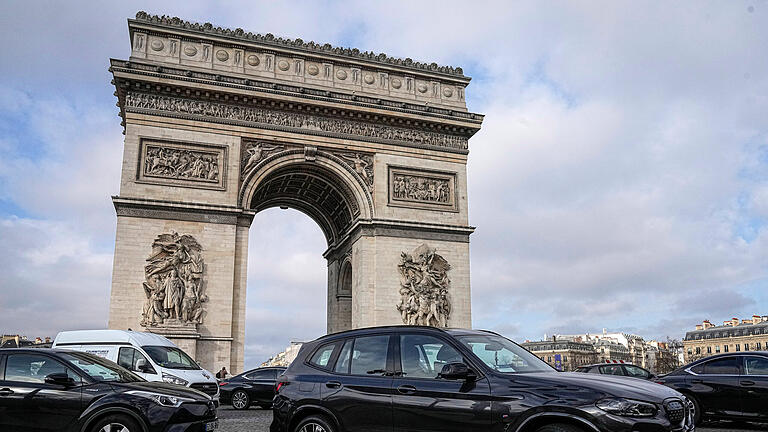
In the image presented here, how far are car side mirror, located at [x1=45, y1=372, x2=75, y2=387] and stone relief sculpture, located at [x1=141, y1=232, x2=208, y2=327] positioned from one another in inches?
653

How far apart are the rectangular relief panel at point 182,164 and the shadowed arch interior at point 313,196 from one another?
2.03m

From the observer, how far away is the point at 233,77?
1066 inches

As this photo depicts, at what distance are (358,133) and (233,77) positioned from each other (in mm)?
5805

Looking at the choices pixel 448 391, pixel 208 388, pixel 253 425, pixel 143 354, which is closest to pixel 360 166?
pixel 208 388

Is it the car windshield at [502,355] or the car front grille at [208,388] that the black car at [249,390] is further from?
the car windshield at [502,355]

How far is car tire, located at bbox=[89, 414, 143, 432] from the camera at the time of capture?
7691 mm

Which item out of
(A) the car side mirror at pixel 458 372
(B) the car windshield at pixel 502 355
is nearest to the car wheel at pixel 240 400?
(B) the car windshield at pixel 502 355

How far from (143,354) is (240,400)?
14.8ft

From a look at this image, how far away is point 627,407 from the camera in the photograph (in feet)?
18.4

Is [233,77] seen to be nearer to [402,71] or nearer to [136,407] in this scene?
[402,71]

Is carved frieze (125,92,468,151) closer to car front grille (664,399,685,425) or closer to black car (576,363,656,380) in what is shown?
black car (576,363,656,380)

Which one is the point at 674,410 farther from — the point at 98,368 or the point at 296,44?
the point at 296,44

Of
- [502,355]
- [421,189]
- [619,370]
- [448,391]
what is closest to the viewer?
[448,391]

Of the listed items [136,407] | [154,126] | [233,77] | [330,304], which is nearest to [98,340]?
[136,407]
